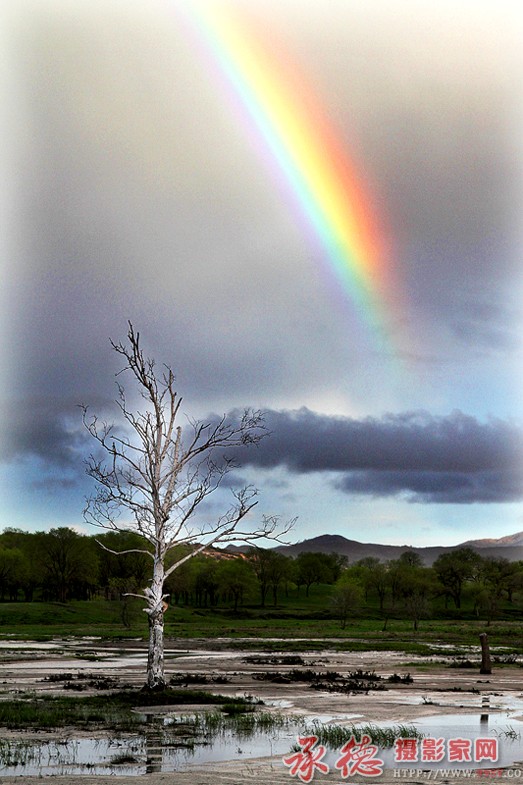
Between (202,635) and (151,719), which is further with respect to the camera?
(202,635)

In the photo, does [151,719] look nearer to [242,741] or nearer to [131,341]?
[242,741]

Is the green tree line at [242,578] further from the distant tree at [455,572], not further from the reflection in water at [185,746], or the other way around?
the reflection in water at [185,746]

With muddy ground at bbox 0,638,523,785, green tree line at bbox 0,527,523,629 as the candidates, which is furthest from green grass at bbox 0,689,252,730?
green tree line at bbox 0,527,523,629

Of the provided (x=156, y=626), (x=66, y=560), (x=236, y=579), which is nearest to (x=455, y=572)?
(x=236, y=579)

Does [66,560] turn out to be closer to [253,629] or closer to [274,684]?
[253,629]

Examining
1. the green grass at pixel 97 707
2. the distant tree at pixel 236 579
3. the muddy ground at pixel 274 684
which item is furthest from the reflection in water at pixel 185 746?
the distant tree at pixel 236 579

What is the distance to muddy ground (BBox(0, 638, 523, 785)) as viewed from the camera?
711 inches

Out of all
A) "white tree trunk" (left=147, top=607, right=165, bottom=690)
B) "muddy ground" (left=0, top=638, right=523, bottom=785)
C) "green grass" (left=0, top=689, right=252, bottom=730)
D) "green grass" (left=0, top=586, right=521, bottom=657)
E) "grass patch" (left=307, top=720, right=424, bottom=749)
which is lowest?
"green grass" (left=0, top=586, right=521, bottom=657)

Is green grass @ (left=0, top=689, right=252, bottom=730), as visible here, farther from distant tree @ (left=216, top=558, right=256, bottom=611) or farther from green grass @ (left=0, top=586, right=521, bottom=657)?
distant tree @ (left=216, top=558, right=256, bottom=611)

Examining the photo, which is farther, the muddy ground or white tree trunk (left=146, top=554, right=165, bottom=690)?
white tree trunk (left=146, top=554, right=165, bottom=690)

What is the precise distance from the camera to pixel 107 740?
22.1m

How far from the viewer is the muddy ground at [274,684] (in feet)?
59.2

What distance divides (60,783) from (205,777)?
284cm

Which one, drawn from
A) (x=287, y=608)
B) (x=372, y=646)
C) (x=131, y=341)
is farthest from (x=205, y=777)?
(x=287, y=608)
